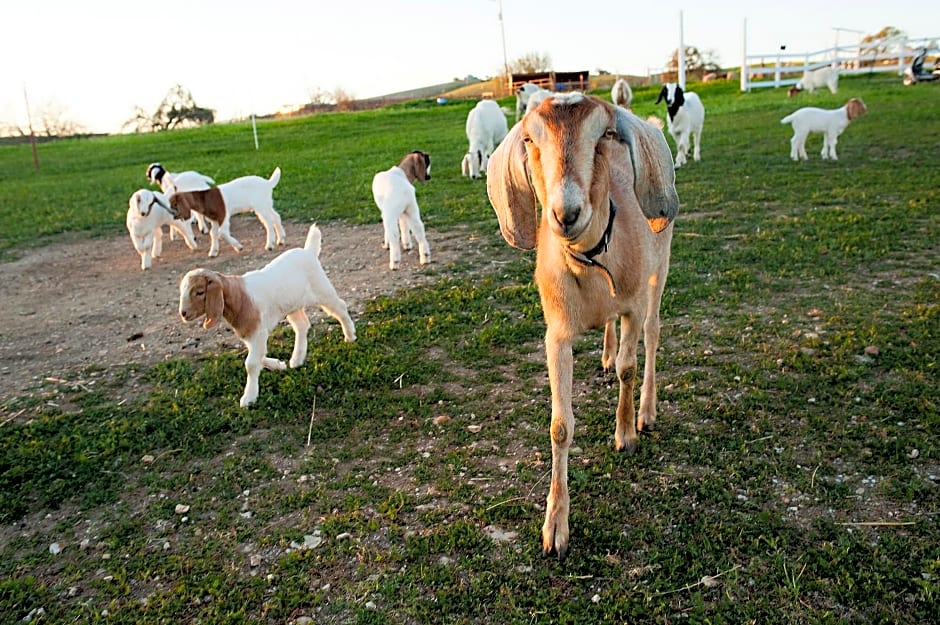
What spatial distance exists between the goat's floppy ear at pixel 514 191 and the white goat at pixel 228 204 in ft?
24.0

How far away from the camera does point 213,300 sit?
4.67 meters

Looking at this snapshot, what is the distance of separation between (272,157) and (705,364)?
21699 mm

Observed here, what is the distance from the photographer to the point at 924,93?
2288 cm

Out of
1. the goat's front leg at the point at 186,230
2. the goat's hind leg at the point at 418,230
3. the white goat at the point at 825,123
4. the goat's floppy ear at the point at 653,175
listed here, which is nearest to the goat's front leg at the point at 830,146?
the white goat at the point at 825,123

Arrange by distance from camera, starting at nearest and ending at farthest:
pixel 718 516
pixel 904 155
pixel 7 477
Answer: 1. pixel 718 516
2. pixel 7 477
3. pixel 904 155

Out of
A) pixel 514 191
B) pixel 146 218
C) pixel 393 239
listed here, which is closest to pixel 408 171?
pixel 393 239

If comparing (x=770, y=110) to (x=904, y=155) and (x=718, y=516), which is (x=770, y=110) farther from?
(x=718, y=516)

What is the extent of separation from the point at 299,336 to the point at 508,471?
251 centimetres

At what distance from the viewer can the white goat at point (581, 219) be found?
2.30 metres

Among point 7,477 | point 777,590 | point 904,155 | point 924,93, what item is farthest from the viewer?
point 924,93

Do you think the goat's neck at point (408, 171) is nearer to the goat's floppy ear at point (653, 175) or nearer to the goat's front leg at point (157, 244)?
the goat's front leg at point (157, 244)

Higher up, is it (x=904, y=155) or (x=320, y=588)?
(x=904, y=155)

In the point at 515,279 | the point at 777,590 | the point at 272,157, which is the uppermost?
the point at 272,157

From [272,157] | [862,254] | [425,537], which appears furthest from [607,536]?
[272,157]
